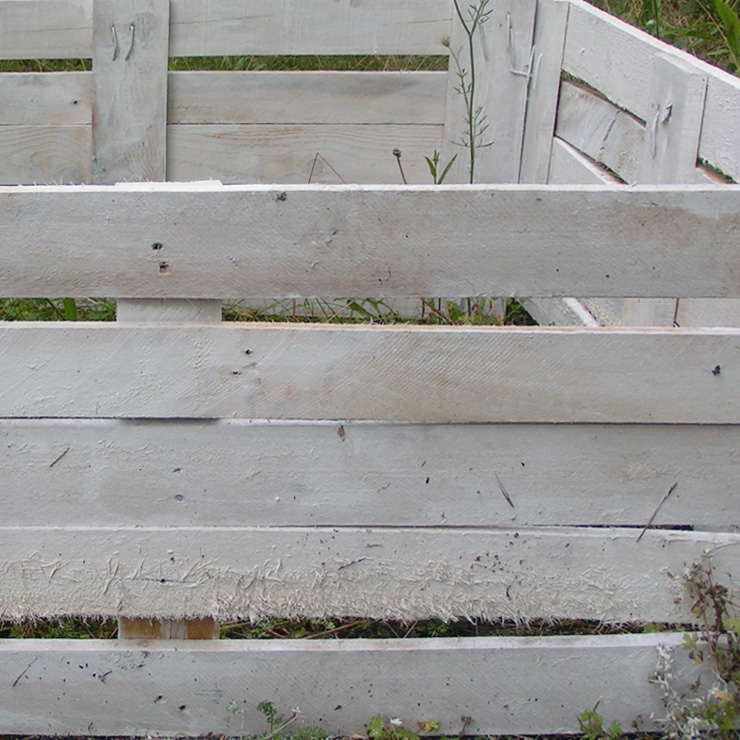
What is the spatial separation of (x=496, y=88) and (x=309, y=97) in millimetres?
709

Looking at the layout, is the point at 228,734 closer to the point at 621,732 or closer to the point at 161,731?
the point at 161,731

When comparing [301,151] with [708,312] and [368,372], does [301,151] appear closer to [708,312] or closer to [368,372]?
[708,312]

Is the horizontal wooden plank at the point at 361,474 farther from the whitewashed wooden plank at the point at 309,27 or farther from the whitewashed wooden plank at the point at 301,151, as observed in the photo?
the whitewashed wooden plank at the point at 309,27

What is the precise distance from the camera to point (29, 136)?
3.58 m

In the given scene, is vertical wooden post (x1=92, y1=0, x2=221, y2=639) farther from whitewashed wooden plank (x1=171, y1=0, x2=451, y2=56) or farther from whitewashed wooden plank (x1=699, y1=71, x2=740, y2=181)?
whitewashed wooden plank (x1=699, y1=71, x2=740, y2=181)

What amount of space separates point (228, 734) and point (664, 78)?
1.75 meters

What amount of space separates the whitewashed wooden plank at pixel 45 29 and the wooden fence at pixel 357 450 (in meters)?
2.30

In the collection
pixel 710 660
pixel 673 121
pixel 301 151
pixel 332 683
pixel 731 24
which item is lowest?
pixel 332 683

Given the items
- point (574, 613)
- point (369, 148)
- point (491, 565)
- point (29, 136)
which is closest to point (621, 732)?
point (574, 613)

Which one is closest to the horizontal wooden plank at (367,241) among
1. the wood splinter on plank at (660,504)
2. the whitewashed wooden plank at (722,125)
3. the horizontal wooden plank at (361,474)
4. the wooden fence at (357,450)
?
the wooden fence at (357,450)

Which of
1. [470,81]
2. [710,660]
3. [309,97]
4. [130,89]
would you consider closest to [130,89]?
[130,89]

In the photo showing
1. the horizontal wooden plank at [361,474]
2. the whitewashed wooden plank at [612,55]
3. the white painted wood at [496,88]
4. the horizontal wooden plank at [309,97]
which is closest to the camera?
the horizontal wooden plank at [361,474]

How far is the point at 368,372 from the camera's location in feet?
5.11

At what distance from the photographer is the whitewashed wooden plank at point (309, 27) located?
136 inches
